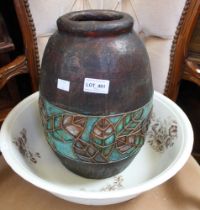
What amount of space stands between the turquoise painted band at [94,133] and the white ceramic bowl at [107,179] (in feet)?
0.26

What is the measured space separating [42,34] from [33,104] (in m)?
0.19

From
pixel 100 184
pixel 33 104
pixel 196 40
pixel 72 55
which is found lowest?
pixel 100 184

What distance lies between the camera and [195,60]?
812 millimetres

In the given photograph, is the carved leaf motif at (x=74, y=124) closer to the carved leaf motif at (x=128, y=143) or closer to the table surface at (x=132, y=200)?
the carved leaf motif at (x=128, y=143)

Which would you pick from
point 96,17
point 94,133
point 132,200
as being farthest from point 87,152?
point 96,17

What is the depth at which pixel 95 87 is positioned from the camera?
495 millimetres

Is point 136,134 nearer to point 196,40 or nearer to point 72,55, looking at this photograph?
point 72,55

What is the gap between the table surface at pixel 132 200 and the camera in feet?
2.05

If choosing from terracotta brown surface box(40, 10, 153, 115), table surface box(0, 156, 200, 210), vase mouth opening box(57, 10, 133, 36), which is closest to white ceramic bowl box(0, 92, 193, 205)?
table surface box(0, 156, 200, 210)

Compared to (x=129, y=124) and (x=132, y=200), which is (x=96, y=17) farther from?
(x=132, y=200)

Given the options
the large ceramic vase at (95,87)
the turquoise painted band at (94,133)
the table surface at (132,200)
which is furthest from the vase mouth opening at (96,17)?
the table surface at (132,200)

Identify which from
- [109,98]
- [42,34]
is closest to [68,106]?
[109,98]

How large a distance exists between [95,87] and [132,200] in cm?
30

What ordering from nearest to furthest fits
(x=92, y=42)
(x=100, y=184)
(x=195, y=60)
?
(x=92, y=42)
(x=100, y=184)
(x=195, y=60)
